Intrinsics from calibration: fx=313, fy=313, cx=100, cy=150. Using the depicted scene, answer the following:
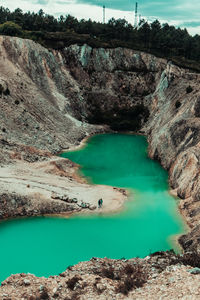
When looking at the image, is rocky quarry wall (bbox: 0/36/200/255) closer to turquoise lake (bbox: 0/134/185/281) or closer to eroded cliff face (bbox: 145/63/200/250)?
eroded cliff face (bbox: 145/63/200/250)

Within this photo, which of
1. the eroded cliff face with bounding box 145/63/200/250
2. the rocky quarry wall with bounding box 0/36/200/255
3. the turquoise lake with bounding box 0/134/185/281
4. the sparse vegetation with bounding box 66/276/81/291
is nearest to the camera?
the sparse vegetation with bounding box 66/276/81/291

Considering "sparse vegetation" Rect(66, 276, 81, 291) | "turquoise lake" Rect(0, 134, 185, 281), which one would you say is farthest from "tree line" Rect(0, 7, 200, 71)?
"sparse vegetation" Rect(66, 276, 81, 291)

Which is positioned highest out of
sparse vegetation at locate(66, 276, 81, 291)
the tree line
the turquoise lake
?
the tree line

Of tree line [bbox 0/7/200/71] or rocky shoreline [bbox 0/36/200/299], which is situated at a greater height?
tree line [bbox 0/7/200/71]

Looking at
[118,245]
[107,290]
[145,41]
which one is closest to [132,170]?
[118,245]

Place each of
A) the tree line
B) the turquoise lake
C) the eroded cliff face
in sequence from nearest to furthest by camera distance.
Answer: the turquoise lake
the eroded cliff face
the tree line

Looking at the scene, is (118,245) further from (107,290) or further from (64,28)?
(64,28)

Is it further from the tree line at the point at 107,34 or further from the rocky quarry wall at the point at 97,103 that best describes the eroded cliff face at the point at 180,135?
the tree line at the point at 107,34

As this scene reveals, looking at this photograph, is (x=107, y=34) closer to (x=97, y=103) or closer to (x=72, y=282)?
(x=97, y=103)
